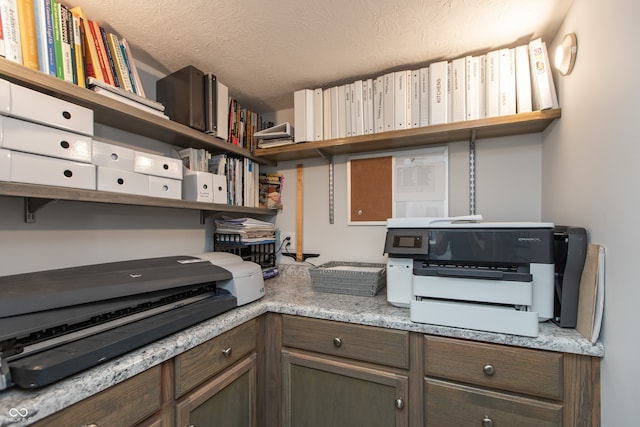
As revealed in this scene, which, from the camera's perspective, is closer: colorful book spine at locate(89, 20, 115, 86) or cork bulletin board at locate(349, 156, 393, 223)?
colorful book spine at locate(89, 20, 115, 86)

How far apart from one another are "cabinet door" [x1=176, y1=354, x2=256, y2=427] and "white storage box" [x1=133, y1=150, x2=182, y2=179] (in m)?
0.87

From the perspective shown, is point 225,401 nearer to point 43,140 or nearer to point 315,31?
point 43,140

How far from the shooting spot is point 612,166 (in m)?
0.84

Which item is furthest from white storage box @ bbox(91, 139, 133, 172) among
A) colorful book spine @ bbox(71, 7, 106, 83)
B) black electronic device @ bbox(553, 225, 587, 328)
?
black electronic device @ bbox(553, 225, 587, 328)

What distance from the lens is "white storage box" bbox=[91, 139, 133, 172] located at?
1058 millimetres

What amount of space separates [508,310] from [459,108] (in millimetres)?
950

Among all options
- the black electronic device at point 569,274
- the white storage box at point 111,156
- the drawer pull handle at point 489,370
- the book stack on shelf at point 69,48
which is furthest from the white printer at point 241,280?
the black electronic device at point 569,274

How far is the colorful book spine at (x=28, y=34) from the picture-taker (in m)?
0.91

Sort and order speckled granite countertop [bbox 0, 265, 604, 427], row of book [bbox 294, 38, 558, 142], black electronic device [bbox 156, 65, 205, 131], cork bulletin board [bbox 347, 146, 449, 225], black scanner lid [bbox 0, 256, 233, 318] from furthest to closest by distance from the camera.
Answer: cork bulletin board [bbox 347, 146, 449, 225] < black electronic device [bbox 156, 65, 205, 131] < row of book [bbox 294, 38, 558, 142] < black scanner lid [bbox 0, 256, 233, 318] < speckled granite countertop [bbox 0, 265, 604, 427]

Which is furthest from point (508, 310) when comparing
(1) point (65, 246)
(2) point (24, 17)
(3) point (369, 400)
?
(2) point (24, 17)

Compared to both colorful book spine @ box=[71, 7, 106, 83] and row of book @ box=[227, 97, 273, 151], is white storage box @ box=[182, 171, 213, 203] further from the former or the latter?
colorful book spine @ box=[71, 7, 106, 83]

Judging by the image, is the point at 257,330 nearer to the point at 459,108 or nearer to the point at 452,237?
the point at 452,237

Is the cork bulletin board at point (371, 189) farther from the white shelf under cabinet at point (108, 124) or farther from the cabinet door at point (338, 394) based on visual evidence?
the cabinet door at point (338, 394)

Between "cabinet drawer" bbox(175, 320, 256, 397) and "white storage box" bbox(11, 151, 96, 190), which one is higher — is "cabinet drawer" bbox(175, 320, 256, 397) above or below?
below
